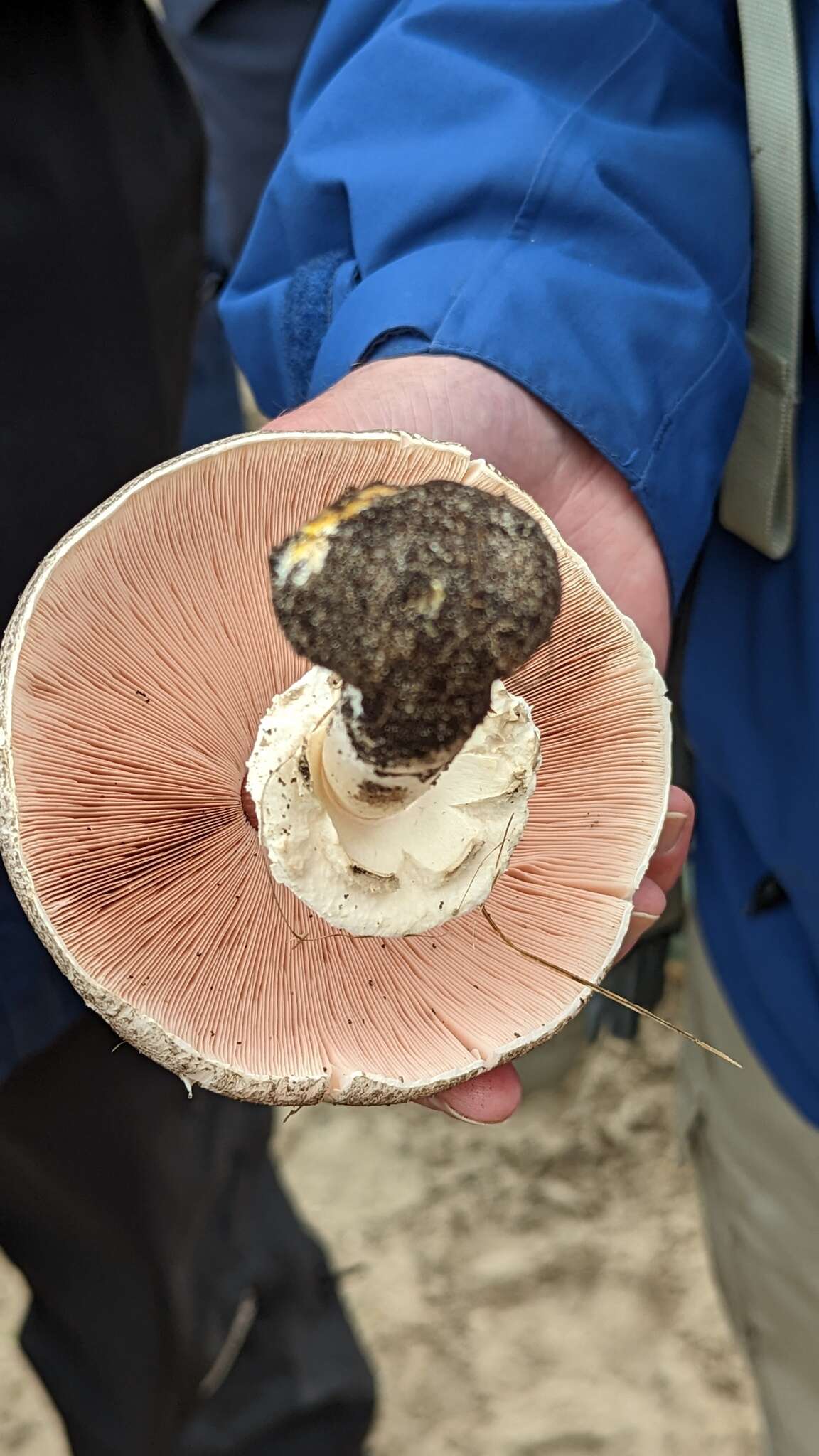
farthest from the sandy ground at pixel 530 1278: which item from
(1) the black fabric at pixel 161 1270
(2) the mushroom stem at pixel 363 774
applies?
(2) the mushroom stem at pixel 363 774

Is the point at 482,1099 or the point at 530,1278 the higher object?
the point at 482,1099

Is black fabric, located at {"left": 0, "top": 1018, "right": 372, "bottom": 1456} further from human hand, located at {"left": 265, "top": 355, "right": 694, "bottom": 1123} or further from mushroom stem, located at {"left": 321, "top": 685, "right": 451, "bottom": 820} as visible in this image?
human hand, located at {"left": 265, "top": 355, "right": 694, "bottom": 1123}

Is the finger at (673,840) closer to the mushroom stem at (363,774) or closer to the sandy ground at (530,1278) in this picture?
the mushroom stem at (363,774)

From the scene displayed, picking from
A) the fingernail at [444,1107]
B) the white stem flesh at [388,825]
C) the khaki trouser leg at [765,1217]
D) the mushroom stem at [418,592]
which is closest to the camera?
the mushroom stem at [418,592]

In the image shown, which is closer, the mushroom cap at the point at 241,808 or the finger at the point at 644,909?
the mushroom cap at the point at 241,808

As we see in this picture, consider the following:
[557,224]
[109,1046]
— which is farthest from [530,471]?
[109,1046]

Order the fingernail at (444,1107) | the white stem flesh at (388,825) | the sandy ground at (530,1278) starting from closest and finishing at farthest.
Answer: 1. the white stem flesh at (388,825)
2. the fingernail at (444,1107)
3. the sandy ground at (530,1278)

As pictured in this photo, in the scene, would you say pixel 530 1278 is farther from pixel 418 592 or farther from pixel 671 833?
pixel 418 592
